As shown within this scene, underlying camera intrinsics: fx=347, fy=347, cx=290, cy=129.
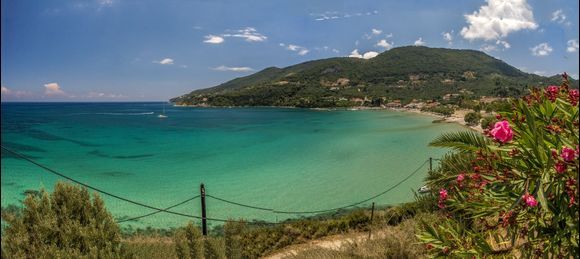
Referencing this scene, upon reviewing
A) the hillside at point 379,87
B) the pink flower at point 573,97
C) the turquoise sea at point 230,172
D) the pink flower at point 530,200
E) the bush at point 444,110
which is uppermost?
the hillside at point 379,87

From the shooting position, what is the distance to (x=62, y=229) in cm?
559

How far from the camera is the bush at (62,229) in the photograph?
17.3 ft

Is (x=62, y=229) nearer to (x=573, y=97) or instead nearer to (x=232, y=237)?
(x=232, y=237)

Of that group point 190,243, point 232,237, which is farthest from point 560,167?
point 190,243

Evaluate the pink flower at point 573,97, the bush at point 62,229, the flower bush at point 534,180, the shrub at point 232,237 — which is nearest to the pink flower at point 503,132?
the flower bush at point 534,180

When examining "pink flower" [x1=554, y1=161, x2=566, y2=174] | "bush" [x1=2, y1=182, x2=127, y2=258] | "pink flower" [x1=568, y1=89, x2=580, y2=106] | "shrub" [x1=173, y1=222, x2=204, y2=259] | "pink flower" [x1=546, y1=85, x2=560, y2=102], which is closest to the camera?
"pink flower" [x1=554, y1=161, x2=566, y2=174]

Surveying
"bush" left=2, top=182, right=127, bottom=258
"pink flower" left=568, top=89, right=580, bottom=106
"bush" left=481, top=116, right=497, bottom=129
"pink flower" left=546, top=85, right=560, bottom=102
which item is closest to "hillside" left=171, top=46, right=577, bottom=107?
"bush" left=481, top=116, right=497, bottom=129

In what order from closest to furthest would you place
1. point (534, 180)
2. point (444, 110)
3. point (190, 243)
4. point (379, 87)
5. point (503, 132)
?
point (503, 132) → point (534, 180) → point (190, 243) → point (444, 110) → point (379, 87)

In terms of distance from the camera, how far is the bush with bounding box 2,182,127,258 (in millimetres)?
5281

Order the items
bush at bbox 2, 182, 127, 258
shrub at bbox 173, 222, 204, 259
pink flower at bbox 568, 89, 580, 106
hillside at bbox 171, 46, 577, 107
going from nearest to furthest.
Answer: pink flower at bbox 568, 89, 580, 106, bush at bbox 2, 182, 127, 258, shrub at bbox 173, 222, 204, 259, hillside at bbox 171, 46, 577, 107

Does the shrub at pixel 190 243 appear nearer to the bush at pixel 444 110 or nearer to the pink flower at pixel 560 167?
the pink flower at pixel 560 167

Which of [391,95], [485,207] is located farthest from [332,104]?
[485,207]

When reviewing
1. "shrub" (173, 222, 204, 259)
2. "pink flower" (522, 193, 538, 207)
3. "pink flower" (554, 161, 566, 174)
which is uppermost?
"pink flower" (554, 161, 566, 174)

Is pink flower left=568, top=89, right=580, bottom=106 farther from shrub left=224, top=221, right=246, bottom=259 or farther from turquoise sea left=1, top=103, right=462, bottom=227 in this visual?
turquoise sea left=1, top=103, right=462, bottom=227
